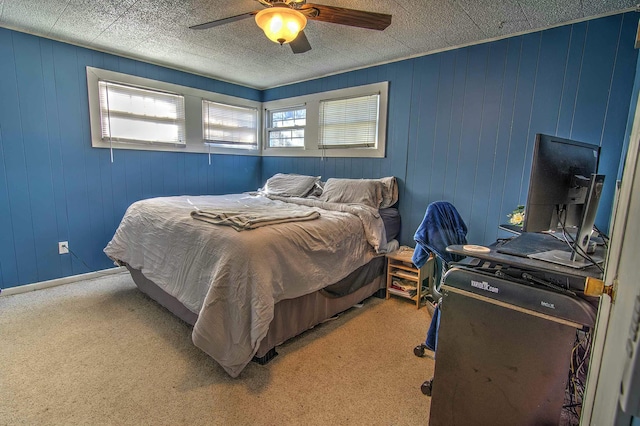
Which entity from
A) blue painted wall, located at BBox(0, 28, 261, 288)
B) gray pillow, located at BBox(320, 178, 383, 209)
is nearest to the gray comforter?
gray pillow, located at BBox(320, 178, 383, 209)

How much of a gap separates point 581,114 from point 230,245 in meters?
2.65

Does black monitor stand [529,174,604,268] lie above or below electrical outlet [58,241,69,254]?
above

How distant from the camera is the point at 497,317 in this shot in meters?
1.24

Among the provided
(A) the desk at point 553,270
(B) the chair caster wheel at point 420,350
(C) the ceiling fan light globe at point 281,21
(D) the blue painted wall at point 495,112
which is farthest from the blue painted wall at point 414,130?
(C) the ceiling fan light globe at point 281,21

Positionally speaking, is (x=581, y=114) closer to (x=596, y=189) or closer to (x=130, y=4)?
(x=596, y=189)

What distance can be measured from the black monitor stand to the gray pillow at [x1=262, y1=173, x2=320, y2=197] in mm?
2681

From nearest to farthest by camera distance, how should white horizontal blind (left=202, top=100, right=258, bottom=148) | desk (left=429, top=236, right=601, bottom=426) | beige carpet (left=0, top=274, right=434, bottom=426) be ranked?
desk (left=429, top=236, right=601, bottom=426), beige carpet (left=0, top=274, right=434, bottom=426), white horizontal blind (left=202, top=100, right=258, bottom=148)

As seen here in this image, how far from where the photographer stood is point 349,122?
375 centimetres

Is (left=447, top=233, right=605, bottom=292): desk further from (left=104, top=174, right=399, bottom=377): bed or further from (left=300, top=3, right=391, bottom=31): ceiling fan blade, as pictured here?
(left=300, top=3, right=391, bottom=31): ceiling fan blade

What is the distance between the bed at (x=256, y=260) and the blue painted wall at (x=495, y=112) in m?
0.45

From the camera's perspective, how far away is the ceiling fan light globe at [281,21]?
5.80 feet

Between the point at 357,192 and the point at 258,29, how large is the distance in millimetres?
1708

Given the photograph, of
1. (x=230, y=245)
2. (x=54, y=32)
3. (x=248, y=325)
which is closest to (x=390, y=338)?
(x=248, y=325)

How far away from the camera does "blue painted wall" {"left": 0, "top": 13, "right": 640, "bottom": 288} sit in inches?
90.6
